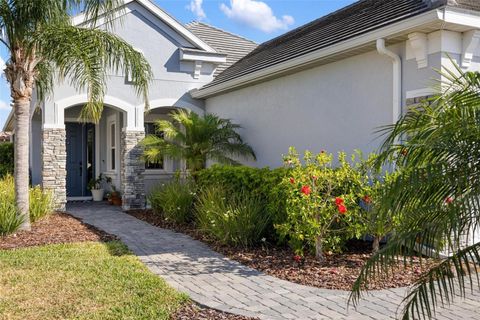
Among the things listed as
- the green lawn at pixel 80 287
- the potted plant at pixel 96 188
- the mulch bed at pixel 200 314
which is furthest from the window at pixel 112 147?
the mulch bed at pixel 200 314

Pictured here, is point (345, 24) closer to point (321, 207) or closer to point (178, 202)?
point (321, 207)

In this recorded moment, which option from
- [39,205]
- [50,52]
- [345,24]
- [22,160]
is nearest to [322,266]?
[345,24]

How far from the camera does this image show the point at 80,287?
582 centimetres

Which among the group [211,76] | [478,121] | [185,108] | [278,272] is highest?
[211,76]

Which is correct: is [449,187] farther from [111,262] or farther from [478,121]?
[111,262]

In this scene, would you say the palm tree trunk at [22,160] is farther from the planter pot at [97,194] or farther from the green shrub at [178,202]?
the planter pot at [97,194]

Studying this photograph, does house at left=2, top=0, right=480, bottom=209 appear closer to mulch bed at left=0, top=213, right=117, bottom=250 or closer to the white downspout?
the white downspout

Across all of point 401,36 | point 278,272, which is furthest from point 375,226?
point 401,36

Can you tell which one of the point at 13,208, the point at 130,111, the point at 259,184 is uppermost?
the point at 130,111

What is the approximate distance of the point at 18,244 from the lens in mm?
8469

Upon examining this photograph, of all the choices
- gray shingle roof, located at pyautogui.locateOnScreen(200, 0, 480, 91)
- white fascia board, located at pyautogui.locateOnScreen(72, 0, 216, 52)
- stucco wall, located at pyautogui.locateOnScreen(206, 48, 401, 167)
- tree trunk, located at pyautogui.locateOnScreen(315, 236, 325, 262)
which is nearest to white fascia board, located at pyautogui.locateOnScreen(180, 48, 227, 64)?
white fascia board, located at pyautogui.locateOnScreen(72, 0, 216, 52)

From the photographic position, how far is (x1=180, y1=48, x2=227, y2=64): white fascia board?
14.7 meters

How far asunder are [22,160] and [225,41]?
1041 cm

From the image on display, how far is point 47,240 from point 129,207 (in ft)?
17.4
